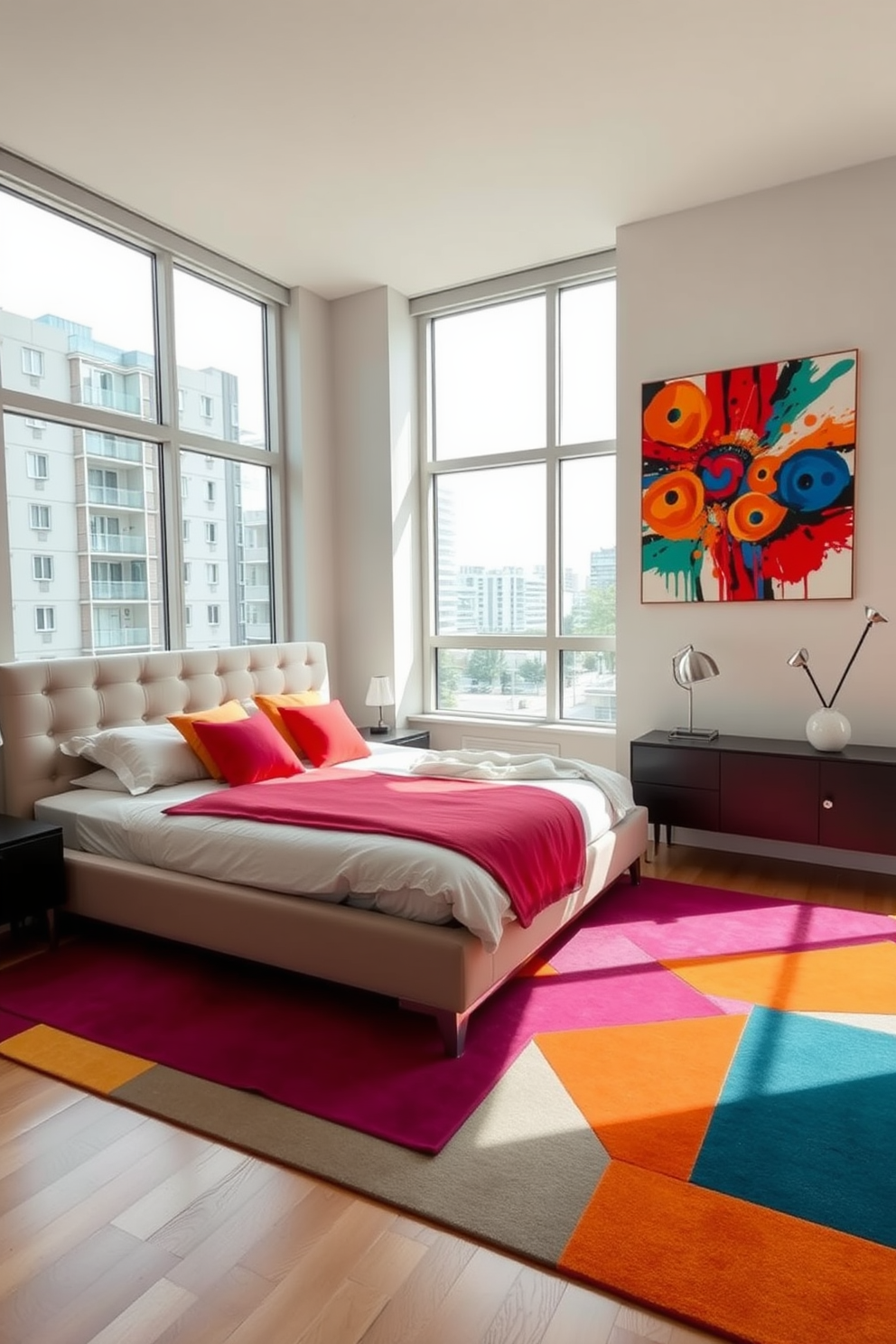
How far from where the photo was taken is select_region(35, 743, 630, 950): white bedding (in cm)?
262

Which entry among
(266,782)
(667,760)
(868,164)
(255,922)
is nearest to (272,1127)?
(255,922)

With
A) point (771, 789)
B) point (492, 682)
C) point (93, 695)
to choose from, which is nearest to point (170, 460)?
point (93, 695)

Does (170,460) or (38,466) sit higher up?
(170,460)

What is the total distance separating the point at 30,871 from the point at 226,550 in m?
2.50

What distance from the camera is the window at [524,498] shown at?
17.1 ft

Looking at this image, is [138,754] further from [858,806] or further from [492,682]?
[858,806]

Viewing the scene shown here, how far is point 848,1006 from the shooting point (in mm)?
2865

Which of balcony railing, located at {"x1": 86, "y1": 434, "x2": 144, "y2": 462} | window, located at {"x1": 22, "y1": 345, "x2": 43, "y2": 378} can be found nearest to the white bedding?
balcony railing, located at {"x1": 86, "y1": 434, "x2": 144, "y2": 462}

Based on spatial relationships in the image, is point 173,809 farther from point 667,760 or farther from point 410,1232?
point 667,760

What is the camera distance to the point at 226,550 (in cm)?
519

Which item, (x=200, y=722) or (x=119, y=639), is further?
(x=119, y=639)

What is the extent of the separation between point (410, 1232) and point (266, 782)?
2261mm

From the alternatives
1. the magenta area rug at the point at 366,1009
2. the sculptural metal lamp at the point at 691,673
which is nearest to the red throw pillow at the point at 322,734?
the magenta area rug at the point at 366,1009

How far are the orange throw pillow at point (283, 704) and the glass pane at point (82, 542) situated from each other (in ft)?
2.27
